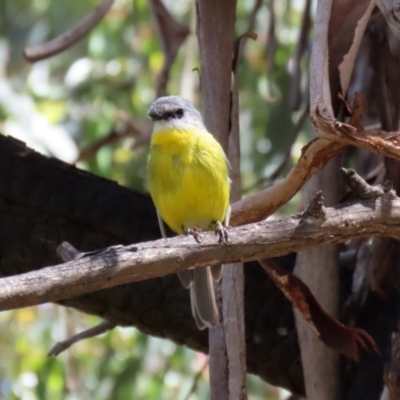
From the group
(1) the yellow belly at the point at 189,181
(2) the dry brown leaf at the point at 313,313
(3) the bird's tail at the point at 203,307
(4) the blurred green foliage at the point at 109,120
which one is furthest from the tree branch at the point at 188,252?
(4) the blurred green foliage at the point at 109,120

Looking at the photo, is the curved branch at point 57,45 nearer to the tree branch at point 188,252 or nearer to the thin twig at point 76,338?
the thin twig at point 76,338

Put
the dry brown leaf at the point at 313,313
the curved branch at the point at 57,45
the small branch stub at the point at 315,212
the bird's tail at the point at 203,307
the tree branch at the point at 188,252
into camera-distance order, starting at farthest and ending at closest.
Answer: the curved branch at the point at 57,45
the bird's tail at the point at 203,307
the dry brown leaf at the point at 313,313
the small branch stub at the point at 315,212
the tree branch at the point at 188,252

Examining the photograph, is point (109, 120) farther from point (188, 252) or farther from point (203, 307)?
point (188, 252)

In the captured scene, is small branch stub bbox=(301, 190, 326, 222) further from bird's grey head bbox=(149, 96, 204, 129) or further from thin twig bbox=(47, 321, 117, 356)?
bird's grey head bbox=(149, 96, 204, 129)

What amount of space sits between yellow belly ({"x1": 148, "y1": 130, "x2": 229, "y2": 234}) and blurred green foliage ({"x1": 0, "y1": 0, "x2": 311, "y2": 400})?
0.60 meters

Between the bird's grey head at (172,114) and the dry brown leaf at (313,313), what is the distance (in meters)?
1.10

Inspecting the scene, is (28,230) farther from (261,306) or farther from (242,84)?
(242,84)

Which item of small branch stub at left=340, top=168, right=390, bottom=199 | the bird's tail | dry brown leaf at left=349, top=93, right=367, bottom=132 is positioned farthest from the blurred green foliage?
small branch stub at left=340, top=168, right=390, bottom=199

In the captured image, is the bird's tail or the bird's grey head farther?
the bird's grey head

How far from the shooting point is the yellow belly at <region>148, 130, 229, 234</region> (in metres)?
3.19

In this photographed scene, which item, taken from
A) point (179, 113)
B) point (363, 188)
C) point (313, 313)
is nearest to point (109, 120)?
point (179, 113)

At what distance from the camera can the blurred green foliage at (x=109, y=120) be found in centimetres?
467

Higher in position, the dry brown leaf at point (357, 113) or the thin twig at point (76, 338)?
the dry brown leaf at point (357, 113)

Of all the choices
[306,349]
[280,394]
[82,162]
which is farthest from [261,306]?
[280,394]
